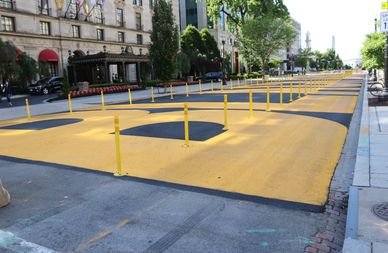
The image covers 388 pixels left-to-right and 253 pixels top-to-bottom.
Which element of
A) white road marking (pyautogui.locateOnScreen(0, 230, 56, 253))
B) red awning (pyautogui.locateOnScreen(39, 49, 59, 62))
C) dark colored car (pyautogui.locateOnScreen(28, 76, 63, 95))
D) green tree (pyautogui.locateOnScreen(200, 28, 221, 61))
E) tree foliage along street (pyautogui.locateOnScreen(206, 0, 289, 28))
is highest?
tree foliage along street (pyautogui.locateOnScreen(206, 0, 289, 28))

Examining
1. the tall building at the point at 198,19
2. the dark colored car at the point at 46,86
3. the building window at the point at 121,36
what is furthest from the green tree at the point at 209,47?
the dark colored car at the point at 46,86

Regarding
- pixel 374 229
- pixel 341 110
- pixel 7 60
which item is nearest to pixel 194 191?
pixel 374 229

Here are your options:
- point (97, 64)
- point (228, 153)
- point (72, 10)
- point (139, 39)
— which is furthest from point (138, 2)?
point (228, 153)

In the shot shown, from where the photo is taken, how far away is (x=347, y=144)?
9.31 meters

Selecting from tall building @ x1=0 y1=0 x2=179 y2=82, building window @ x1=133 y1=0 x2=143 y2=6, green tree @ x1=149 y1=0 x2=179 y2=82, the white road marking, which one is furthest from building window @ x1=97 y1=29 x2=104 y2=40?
the white road marking

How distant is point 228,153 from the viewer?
8.58 meters

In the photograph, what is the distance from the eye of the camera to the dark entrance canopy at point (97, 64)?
1655 inches

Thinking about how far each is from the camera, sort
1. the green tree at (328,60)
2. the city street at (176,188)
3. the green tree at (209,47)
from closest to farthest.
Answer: the city street at (176,188)
the green tree at (209,47)
the green tree at (328,60)

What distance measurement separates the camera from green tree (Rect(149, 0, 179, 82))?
3359 cm

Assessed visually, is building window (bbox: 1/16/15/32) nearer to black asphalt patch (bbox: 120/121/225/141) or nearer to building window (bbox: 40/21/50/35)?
building window (bbox: 40/21/50/35)

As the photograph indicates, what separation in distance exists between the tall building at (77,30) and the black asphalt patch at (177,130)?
101 feet

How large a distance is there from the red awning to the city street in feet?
115

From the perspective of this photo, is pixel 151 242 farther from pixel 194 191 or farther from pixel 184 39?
pixel 184 39

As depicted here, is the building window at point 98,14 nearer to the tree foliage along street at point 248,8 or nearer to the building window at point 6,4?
the building window at point 6,4
